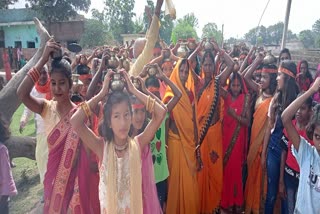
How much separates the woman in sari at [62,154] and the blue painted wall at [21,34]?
99.9ft

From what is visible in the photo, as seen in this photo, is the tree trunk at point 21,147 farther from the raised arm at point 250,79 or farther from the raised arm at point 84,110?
the raised arm at point 250,79

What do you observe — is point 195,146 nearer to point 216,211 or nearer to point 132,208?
point 216,211

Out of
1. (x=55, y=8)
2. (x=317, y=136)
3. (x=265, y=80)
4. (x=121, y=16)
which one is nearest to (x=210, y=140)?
(x=265, y=80)

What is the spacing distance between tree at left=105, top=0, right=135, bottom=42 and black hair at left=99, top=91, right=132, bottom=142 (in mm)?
43051

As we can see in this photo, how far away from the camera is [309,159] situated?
2.60 meters

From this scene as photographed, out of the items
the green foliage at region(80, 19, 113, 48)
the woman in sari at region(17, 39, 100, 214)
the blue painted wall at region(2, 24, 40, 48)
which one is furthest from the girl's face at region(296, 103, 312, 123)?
the blue painted wall at region(2, 24, 40, 48)

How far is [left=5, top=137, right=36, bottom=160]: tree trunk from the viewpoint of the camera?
497 cm

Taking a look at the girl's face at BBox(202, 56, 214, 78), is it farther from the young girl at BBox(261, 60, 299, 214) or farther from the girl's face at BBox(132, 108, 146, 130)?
the girl's face at BBox(132, 108, 146, 130)

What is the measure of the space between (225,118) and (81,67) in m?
2.01

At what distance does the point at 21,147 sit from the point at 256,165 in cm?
335

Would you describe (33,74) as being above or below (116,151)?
above

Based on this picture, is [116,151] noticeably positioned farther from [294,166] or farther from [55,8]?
[55,8]

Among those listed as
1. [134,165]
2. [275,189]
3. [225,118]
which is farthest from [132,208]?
[225,118]

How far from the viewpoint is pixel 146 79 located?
3.54 m
